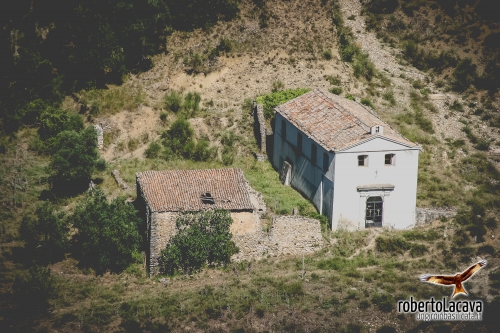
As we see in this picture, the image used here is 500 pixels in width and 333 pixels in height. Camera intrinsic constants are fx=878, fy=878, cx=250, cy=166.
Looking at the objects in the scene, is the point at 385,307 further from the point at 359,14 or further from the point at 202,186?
the point at 359,14

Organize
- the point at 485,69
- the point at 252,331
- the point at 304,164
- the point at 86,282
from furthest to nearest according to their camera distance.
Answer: the point at 485,69 < the point at 304,164 < the point at 86,282 < the point at 252,331

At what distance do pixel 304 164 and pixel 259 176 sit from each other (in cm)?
431

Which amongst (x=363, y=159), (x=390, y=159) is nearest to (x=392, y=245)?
(x=390, y=159)

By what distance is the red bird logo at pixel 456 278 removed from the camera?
45625mm

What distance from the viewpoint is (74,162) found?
56.0 metres

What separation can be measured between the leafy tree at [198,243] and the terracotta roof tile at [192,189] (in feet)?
2.20

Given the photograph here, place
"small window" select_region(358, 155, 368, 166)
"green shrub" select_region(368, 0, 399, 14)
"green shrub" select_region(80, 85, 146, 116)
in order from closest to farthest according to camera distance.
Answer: "small window" select_region(358, 155, 368, 166), "green shrub" select_region(80, 85, 146, 116), "green shrub" select_region(368, 0, 399, 14)

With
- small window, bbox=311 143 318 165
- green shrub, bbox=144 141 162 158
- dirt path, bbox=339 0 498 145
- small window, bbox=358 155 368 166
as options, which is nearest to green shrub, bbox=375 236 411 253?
small window, bbox=358 155 368 166

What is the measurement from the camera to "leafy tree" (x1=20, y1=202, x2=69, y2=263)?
161ft

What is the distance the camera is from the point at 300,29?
69.2 m

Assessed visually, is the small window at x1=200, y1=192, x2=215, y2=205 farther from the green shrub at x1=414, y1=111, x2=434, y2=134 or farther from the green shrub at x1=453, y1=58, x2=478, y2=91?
the green shrub at x1=453, y1=58, x2=478, y2=91

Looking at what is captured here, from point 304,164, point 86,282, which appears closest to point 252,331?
point 86,282

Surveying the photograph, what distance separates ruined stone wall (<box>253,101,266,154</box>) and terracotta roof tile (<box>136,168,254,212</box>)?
10.3 m

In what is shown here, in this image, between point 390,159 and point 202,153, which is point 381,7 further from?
point 390,159
